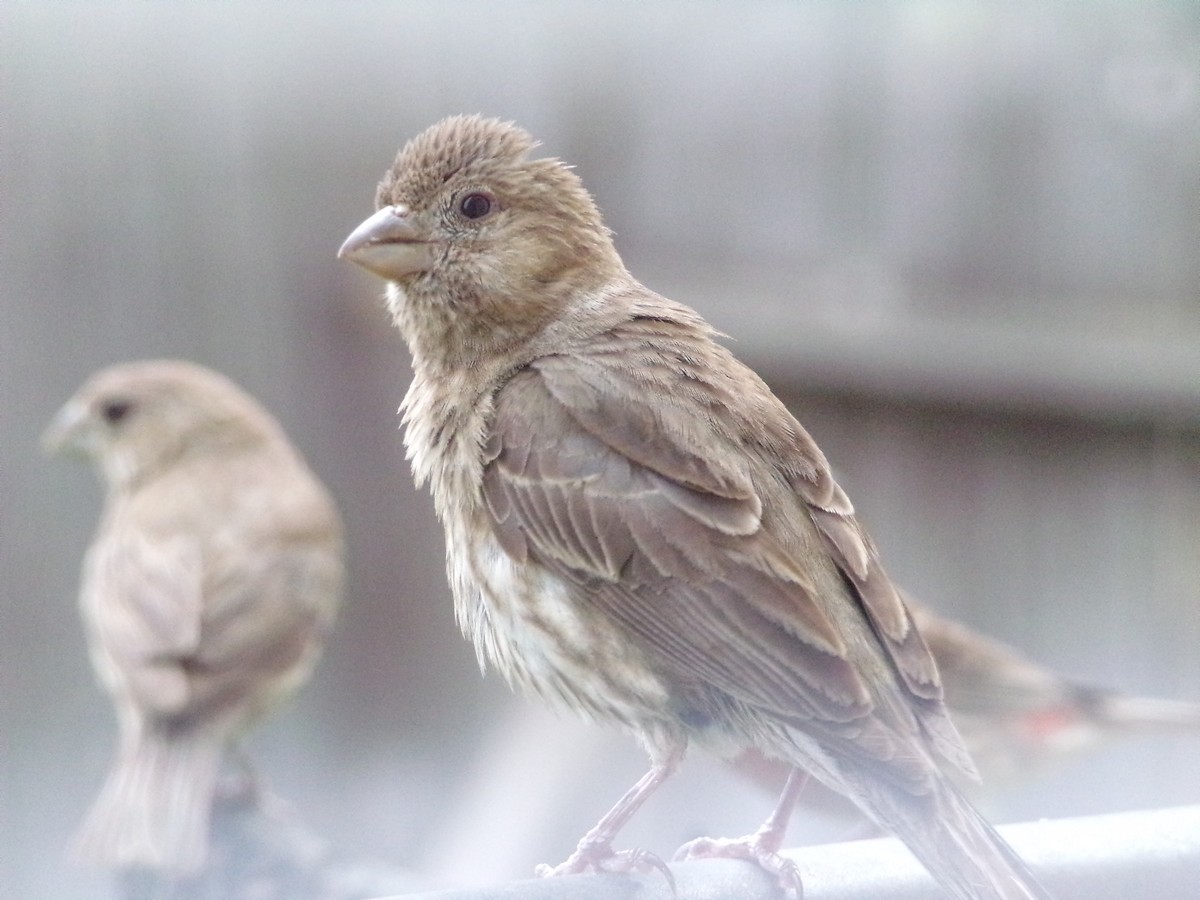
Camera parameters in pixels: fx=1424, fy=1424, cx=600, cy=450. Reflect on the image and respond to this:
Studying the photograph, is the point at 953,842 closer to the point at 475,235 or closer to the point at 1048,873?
the point at 1048,873

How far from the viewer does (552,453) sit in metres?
1.76

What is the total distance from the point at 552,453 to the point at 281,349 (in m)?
2.45

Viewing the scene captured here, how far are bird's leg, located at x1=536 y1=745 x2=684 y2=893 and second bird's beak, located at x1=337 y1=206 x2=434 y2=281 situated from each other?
0.73m

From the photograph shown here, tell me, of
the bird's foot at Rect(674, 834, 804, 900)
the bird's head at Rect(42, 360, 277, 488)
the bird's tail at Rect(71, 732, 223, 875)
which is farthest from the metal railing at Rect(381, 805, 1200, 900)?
the bird's head at Rect(42, 360, 277, 488)

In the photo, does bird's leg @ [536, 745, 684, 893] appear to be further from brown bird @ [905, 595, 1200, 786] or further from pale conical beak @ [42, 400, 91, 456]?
pale conical beak @ [42, 400, 91, 456]

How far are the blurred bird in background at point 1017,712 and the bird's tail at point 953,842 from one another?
1402 millimetres

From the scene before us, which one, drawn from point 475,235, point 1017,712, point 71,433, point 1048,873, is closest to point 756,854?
point 1048,873

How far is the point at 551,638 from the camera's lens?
1743 millimetres

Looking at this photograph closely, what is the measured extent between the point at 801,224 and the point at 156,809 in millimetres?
2126

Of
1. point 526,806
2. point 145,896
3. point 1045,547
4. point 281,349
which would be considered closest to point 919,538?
point 1045,547

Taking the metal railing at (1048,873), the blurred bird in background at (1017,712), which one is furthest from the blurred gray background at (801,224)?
the metal railing at (1048,873)

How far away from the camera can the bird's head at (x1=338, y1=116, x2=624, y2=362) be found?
1942 mm

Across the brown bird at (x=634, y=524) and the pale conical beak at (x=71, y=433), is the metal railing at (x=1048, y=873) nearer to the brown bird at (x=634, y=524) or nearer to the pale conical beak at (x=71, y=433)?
the brown bird at (x=634, y=524)

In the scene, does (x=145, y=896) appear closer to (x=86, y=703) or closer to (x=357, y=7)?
(x=86, y=703)
